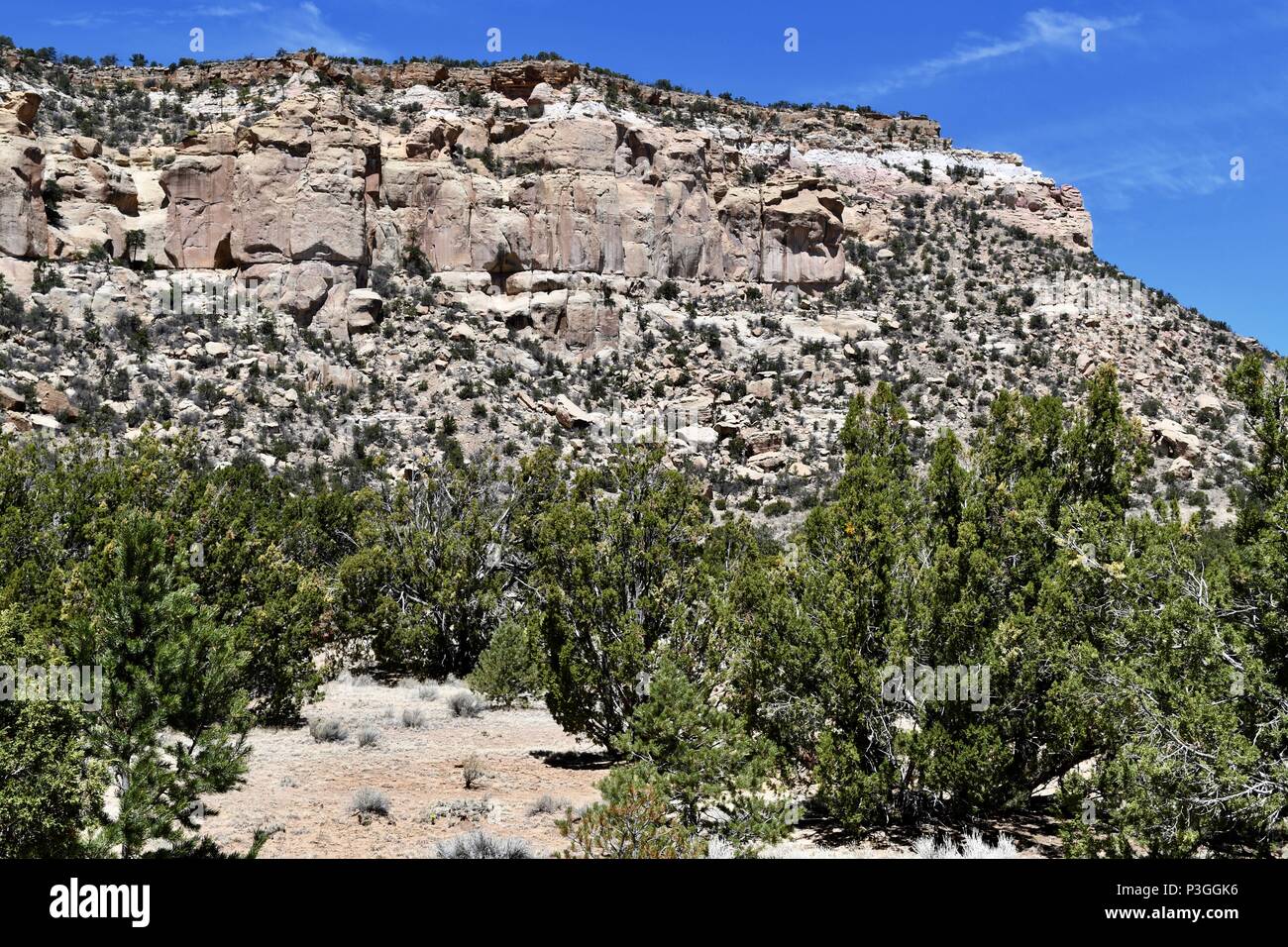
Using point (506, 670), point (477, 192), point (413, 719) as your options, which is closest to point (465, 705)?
point (506, 670)

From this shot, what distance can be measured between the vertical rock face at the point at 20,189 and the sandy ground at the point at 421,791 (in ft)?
111

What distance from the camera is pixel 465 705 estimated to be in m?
15.4

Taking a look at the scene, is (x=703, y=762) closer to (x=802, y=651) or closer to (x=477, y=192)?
(x=802, y=651)

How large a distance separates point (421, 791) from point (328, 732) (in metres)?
3.17

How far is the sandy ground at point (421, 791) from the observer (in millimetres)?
8633

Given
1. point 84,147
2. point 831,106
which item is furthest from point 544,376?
point 831,106

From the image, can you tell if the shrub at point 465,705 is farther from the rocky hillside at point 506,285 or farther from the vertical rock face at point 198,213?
the vertical rock face at point 198,213

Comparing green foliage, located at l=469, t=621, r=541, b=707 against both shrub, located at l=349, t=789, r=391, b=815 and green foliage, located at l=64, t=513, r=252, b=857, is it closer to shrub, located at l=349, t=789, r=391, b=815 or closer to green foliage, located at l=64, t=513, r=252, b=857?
shrub, located at l=349, t=789, r=391, b=815

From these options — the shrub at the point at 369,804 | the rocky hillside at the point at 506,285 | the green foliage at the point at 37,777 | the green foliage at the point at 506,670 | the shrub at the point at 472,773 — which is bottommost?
the shrub at the point at 472,773

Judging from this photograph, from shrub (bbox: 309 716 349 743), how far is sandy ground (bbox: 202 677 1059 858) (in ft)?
0.33

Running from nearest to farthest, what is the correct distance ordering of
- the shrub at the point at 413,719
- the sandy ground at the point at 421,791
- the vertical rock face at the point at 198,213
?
the sandy ground at the point at 421,791, the shrub at the point at 413,719, the vertical rock face at the point at 198,213

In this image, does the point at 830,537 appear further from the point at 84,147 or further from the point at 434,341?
the point at 84,147

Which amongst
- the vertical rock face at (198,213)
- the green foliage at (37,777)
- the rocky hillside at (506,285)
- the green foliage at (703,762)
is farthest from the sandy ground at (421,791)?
the vertical rock face at (198,213)
